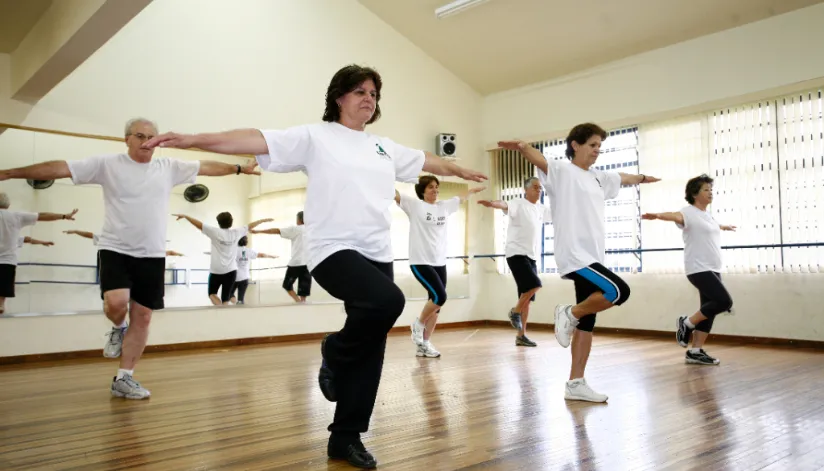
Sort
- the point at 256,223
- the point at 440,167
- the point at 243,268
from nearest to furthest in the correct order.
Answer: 1. the point at 440,167
2. the point at 243,268
3. the point at 256,223

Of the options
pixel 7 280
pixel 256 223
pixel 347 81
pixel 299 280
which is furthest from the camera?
pixel 299 280

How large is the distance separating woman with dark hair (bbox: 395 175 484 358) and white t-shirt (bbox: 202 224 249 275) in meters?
2.15

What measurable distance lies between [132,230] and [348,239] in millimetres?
1751

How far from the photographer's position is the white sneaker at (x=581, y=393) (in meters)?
3.11

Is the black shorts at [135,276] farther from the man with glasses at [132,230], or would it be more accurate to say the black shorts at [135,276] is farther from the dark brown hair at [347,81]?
the dark brown hair at [347,81]

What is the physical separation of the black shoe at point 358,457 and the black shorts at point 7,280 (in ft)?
14.5

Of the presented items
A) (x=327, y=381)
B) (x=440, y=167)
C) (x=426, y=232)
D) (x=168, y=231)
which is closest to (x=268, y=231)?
(x=168, y=231)

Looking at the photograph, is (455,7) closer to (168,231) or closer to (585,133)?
(168,231)

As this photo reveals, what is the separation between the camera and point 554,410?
2.92 m

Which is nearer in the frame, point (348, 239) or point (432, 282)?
point (348, 239)

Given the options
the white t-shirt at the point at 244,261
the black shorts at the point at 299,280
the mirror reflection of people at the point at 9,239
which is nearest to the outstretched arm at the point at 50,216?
the mirror reflection of people at the point at 9,239

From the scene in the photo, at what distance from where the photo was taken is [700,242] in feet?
15.3

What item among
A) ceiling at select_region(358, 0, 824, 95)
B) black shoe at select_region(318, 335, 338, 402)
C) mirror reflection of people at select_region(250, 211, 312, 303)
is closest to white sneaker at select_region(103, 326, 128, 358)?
black shoe at select_region(318, 335, 338, 402)

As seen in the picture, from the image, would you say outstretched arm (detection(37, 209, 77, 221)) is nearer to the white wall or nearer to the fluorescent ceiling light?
the fluorescent ceiling light
